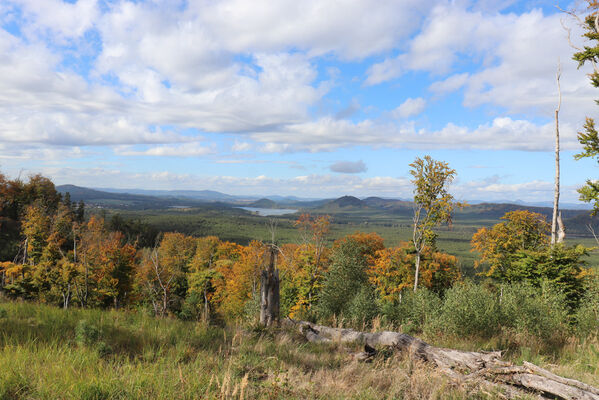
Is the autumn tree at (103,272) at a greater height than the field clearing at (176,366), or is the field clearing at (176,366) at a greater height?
the field clearing at (176,366)

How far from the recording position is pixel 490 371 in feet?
17.6

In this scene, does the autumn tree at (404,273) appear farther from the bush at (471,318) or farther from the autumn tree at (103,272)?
the autumn tree at (103,272)

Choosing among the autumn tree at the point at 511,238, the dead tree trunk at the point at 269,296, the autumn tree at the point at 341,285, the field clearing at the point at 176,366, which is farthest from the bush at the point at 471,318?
the autumn tree at the point at 511,238

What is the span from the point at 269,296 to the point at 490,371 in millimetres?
7200

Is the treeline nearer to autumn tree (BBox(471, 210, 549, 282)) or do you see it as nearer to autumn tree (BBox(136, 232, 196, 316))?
autumn tree (BBox(471, 210, 549, 282))

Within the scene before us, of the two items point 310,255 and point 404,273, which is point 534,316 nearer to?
point 404,273

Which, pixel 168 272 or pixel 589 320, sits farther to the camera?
pixel 168 272

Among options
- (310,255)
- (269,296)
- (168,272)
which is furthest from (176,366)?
(168,272)

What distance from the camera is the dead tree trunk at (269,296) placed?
35.4ft

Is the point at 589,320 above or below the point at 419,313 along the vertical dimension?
above

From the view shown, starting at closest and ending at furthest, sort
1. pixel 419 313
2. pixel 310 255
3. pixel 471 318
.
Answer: pixel 471 318 < pixel 419 313 < pixel 310 255

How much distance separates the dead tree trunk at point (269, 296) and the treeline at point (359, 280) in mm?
684

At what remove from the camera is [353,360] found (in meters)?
6.55

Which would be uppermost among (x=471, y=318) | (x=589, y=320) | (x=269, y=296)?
(x=269, y=296)
